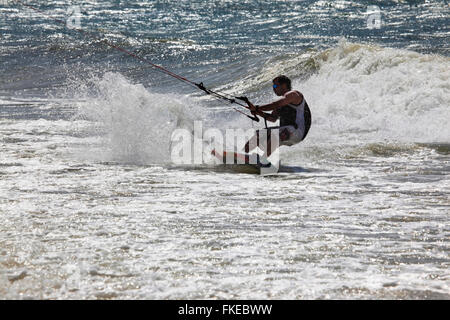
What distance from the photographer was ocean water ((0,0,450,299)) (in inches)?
172

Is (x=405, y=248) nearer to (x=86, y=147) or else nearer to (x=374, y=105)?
(x=86, y=147)

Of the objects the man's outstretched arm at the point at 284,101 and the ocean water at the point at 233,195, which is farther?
the man's outstretched arm at the point at 284,101

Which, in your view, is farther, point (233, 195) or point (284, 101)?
point (284, 101)

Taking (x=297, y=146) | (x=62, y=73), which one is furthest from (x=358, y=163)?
(x=62, y=73)

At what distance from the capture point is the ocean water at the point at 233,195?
4379mm

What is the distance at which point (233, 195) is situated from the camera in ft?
22.6

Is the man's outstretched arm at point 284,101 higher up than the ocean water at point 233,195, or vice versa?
the man's outstretched arm at point 284,101

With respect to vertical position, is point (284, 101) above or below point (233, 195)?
above

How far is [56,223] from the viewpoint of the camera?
18.4 feet

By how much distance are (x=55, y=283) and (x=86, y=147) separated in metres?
6.21

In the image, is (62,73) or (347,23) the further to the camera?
(347,23)

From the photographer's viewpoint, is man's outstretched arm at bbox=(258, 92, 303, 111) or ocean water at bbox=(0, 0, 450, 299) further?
man's outstretched arm at bbox=(258, 92, 303, 111)

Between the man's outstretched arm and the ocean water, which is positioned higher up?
the man's outstretched arm
